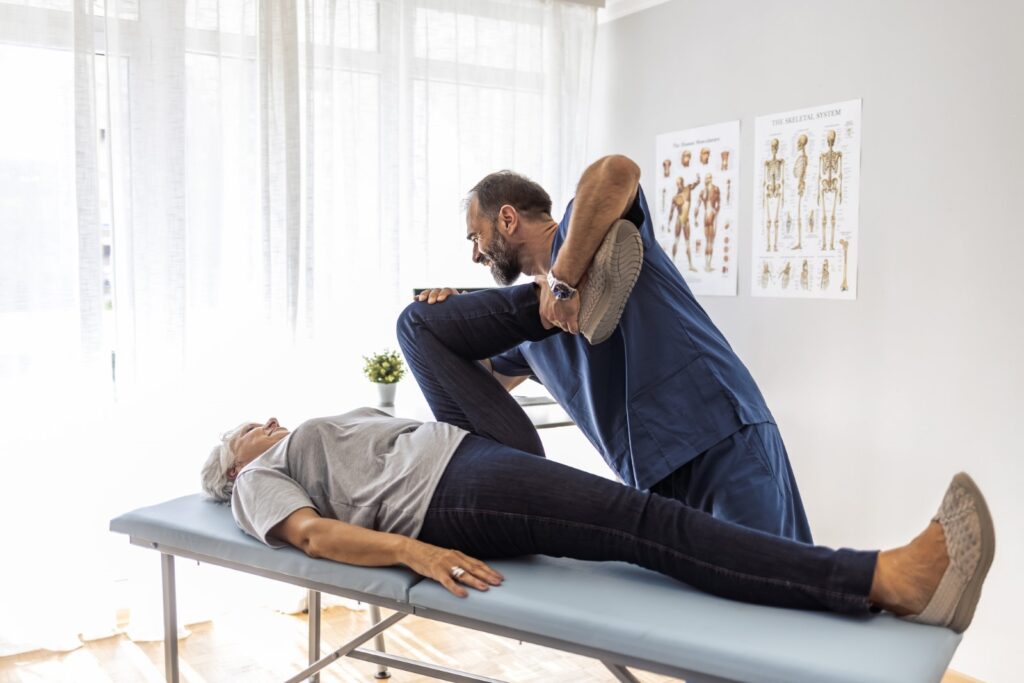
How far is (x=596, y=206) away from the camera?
5.50ft

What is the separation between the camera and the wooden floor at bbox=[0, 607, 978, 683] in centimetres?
270

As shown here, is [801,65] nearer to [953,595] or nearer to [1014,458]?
[1014,458]

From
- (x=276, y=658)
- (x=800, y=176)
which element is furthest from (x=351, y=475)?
(x=800, y=176)

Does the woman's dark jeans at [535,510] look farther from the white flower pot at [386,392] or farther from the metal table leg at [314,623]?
the white flower pot at [386,392]

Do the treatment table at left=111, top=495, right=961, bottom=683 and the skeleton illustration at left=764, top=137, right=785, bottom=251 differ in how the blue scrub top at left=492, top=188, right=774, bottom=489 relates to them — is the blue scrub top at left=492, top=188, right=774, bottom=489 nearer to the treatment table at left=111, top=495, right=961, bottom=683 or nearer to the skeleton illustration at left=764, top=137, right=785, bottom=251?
the treatment table at left=111, top=495, right=961, bottom=683

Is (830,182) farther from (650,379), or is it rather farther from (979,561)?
(979,561)

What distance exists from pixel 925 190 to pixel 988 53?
0.39m

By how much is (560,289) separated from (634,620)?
0.61 meters

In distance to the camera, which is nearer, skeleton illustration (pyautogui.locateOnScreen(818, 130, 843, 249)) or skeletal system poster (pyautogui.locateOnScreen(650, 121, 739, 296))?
skeleton illustration (pyautogui.locateOnScreen(818, 130, 843, 249))

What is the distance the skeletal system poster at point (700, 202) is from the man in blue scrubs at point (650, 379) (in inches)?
59.3

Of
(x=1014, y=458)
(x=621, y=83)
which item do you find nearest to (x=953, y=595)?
(x=1014, y=458)

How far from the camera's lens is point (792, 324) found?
123 inches

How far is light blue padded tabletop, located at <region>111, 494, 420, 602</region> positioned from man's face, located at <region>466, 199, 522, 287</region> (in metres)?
0.71

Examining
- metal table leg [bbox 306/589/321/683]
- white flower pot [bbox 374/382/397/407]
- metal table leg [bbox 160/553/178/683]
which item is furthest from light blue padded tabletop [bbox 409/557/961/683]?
white flower pot [bbox 374/382/397/407]
